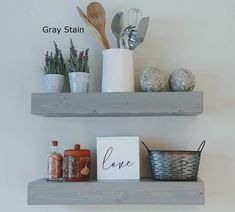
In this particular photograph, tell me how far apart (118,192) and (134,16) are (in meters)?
0.71

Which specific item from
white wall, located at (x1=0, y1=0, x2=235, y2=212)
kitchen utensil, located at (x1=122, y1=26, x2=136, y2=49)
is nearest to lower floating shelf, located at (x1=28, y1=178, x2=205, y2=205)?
white wall, located at (x1=0, y1=0, x2=235, y2=212)

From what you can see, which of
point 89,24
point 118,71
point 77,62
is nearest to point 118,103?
point 118,71

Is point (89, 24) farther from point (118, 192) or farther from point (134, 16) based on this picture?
point (118, 192)

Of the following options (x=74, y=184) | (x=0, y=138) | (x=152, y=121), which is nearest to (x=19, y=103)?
(x=0, y=138)

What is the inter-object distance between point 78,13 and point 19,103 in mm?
453

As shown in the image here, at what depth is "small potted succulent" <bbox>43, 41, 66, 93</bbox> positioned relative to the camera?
52.6 inches

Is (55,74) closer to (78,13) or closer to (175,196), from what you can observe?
(78,13)

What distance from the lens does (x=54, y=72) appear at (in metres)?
1.35

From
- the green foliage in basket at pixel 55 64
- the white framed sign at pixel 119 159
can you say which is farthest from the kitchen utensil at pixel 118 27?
the white framed sign at pixel 119 159

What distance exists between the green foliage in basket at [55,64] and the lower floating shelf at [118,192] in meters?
0.44

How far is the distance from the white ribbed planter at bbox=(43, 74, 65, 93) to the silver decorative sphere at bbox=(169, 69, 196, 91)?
1.44 feet

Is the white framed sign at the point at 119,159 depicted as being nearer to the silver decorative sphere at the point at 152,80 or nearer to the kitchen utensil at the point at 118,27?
the silver decorative sphere at the point at 152,80

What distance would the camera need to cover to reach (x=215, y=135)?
4.55 feet

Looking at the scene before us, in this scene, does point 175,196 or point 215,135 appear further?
point 215,135
